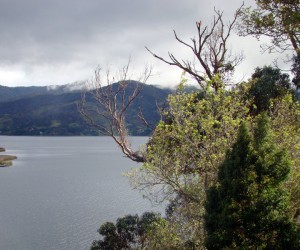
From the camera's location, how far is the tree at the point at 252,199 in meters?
20.7

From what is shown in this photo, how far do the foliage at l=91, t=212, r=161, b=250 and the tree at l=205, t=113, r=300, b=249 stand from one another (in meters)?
28.7

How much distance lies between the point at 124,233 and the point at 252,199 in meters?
33.0

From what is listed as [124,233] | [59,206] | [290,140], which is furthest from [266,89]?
[59,206]

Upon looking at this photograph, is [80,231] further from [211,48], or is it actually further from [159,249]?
[211,48]

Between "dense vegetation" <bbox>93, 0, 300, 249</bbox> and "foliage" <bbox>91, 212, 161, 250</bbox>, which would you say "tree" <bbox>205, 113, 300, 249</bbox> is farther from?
"foliage" <bbox>91, 212, 161, 250</bbox>

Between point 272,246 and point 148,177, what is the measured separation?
8.34 metres

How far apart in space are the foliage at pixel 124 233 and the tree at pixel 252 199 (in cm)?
2870

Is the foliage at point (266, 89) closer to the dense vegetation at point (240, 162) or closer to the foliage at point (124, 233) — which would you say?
the dense vegetation at point (240, 162)

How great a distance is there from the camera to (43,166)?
17512 cm

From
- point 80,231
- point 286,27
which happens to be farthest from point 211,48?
point 80,231

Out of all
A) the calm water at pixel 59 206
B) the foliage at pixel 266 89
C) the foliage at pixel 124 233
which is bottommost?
the calm water at pixel 59 206

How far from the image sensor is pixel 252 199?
70.0 feet

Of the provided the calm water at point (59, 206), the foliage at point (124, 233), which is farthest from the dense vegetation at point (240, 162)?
the calm water at point (59, 206)

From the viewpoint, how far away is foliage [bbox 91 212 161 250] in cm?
4997
